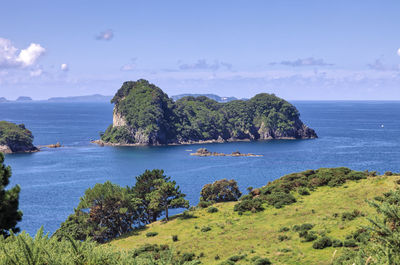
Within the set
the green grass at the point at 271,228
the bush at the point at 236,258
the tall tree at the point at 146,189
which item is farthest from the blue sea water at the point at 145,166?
the bush at the point at 236,258

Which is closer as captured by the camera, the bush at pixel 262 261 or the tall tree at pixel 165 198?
the bush at pixel 262 261

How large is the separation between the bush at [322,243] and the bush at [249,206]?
1893 cm

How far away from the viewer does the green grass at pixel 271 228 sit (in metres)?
42.2

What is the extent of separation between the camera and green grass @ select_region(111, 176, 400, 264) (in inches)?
1663

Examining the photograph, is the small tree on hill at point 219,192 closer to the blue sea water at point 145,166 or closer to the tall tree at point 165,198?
the tall tree at point 165,198

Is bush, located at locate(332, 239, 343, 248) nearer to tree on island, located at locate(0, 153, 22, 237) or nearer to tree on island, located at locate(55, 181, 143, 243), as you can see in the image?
tree on island, located at locate(0, 153, 22, 237)

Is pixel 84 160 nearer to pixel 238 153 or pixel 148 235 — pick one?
pixel 238 153

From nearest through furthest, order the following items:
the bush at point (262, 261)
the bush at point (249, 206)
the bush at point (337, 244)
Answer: the bush at point (262, 261), the bush at point (337, 244), the bush at point (249, 206)

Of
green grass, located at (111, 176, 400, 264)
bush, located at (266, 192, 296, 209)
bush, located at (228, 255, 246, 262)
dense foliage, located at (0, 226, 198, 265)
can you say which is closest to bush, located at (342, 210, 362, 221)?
green grass, located at (111, 176, 400, 264)

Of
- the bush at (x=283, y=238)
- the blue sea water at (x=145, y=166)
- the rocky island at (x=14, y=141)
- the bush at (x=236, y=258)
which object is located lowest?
the blue sea water at (x=145, y=166)

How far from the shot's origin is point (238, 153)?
177 metres

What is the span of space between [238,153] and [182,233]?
122836mm

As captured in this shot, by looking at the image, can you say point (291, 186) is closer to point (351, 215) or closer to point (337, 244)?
point (351, 215)

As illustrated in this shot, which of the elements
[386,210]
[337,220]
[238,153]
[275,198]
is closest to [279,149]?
[238,153]
